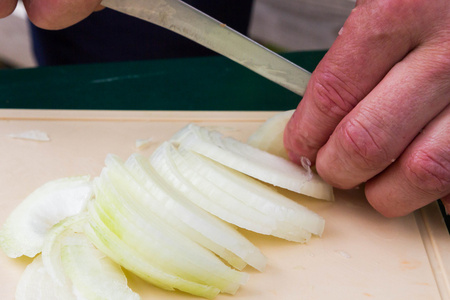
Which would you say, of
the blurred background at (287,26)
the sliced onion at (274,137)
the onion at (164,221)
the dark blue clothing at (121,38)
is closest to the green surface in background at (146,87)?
the dark blue clothing at (121,38)

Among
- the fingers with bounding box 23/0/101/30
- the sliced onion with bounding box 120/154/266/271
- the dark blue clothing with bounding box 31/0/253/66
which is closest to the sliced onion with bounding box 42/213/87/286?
the sliced onion with bounding box 120/154/266/271

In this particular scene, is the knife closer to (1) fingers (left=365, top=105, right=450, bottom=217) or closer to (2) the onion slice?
(2) the onion slice

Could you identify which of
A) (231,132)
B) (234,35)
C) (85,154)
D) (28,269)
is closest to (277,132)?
(231,132)

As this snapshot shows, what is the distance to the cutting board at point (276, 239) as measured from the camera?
3.82 ft

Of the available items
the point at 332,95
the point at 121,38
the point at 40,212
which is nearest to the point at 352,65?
the point at 332,95

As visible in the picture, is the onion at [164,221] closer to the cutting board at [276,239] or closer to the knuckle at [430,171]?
the cutting board at [276,239]

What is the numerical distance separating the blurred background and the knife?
2272 mm

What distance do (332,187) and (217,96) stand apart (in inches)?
26.1

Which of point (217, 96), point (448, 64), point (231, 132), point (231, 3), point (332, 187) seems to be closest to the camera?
point (448, 64)

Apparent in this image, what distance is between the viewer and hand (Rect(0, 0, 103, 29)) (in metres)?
1.21

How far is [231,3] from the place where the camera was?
209cm

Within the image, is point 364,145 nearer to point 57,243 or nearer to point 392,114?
point 392,114

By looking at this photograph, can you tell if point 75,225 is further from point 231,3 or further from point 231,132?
point 231,3

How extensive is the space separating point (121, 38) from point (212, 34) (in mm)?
881
